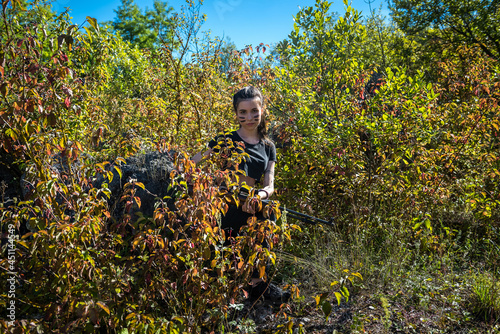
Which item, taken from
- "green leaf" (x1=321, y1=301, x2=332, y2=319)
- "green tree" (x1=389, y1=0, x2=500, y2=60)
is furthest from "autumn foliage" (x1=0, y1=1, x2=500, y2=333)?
"green tree" (x1=389, y1=0, x2=500, y2=60)

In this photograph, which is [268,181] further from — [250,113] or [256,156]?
[250,113]

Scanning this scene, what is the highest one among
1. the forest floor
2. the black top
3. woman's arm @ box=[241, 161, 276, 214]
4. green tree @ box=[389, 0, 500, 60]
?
green tree @ box=[389, 0, 500, 60]

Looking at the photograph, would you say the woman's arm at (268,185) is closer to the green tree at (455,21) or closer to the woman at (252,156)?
the woman at (252,156)

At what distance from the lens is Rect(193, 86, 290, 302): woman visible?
2.71m

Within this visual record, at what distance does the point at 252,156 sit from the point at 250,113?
36cm

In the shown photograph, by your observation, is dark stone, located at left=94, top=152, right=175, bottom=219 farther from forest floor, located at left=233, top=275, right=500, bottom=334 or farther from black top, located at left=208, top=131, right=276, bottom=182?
forest floor, located at left=233, top=275, right=500, bottom=334

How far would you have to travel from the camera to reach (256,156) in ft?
9.30

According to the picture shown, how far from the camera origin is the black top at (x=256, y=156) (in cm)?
277

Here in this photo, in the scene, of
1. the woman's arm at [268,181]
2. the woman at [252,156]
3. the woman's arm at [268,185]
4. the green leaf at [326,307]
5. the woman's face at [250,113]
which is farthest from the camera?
the woman's face at [250,113]

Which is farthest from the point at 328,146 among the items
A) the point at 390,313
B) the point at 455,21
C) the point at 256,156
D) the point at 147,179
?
the point at 455,21

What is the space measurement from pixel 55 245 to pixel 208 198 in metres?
0.77

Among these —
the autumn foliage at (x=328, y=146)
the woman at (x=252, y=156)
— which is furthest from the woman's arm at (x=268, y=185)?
the autumn foliage at (x=328, y=146)

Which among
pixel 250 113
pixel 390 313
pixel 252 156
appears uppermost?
pixel 250 113

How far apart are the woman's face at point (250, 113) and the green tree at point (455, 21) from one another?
8827 millimetres
